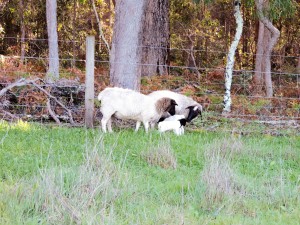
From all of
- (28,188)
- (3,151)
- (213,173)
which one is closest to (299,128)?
(213,173)

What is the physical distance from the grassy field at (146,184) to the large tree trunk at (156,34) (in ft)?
32.4

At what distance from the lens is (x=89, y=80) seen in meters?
Result: 10.3

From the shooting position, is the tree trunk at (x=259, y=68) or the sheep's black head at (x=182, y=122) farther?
the tree trunk at (x=259, y=68)

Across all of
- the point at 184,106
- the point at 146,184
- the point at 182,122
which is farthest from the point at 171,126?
the point at 146,184

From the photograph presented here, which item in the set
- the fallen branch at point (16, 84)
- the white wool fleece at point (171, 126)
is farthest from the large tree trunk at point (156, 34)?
the white wool fleece at point (171, 126)

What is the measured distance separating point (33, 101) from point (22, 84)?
2.21 ft

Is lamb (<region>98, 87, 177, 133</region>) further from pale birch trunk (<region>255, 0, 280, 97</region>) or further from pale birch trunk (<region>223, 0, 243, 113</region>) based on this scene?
pale birch trunk (<region>255, 0, 280, 97</region>)

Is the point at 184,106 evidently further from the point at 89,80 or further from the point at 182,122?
the point at 89,80

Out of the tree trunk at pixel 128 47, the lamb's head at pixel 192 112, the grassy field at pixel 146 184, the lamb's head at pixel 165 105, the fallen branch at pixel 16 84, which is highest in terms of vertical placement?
the tree trunk at pixel 128 47

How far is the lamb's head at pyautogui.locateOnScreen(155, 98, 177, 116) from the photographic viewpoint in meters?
10.5

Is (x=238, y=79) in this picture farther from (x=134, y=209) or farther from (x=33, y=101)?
(x=134, y=209)

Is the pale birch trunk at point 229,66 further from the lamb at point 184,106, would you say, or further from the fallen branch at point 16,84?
the fallen branch at point 16,84

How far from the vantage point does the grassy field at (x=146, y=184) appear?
208 inches

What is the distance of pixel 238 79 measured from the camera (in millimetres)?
18781
